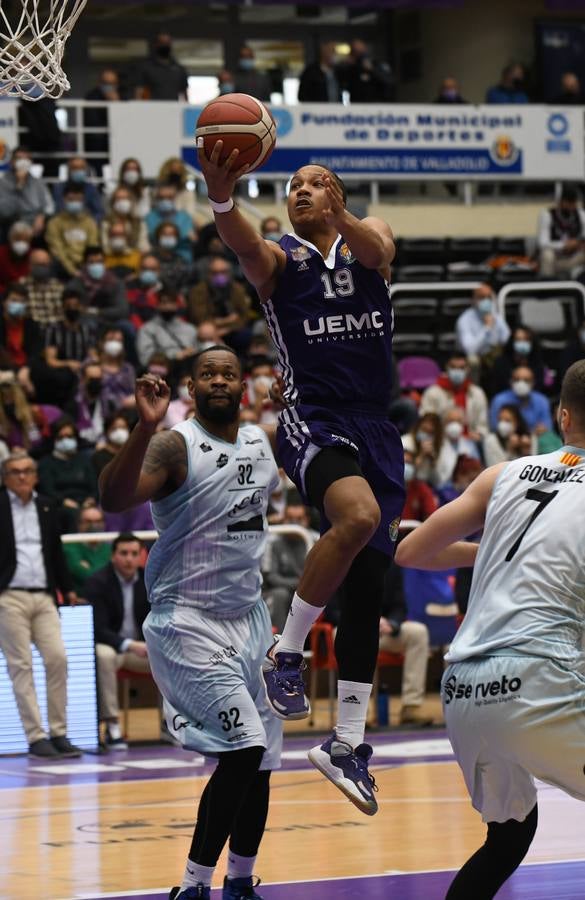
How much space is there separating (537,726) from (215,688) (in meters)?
2.13

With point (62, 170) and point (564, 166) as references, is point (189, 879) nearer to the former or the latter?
point (62, 170)

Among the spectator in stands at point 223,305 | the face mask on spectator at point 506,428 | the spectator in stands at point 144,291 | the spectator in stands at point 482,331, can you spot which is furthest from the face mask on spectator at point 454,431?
the spectator in stands at point 144,291

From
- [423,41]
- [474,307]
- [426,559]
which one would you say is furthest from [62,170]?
[426,559]

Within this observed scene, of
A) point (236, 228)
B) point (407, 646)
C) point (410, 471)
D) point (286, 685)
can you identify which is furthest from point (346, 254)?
point (410, 471)

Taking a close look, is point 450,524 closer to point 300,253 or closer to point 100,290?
point 300,253

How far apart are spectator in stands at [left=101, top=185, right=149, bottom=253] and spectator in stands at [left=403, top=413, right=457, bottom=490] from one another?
418 centimetres

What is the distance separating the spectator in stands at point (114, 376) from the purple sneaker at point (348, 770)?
32.1 feet

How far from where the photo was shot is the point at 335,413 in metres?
6.90

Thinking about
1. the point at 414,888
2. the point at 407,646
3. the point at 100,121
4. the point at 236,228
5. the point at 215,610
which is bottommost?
the point at 407,646

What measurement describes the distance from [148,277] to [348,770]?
12.1 m

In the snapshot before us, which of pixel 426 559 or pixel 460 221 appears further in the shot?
pixel 460 221

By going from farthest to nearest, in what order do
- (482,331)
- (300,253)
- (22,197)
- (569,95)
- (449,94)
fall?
(569,95)
(449,94)
(482,331)
(22,197)
(300,253)

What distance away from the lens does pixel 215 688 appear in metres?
7.12

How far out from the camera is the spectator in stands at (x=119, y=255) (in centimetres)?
1841
